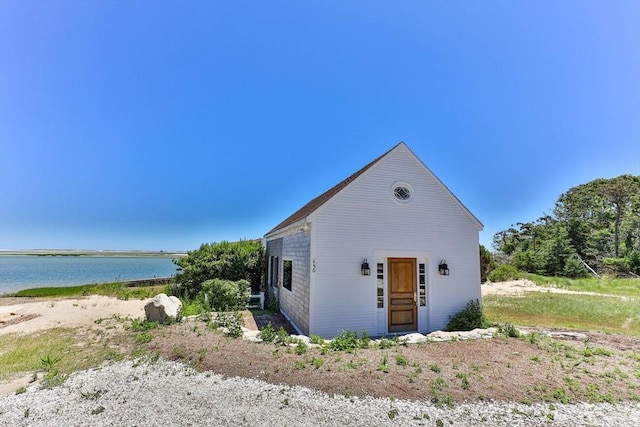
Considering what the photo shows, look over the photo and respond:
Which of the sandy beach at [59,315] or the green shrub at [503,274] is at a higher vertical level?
the green shrub at [503,274]

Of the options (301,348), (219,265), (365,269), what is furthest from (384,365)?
(219,265)

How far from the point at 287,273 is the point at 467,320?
20.1ft

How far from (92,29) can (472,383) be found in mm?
14513

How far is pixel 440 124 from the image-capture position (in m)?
14.6

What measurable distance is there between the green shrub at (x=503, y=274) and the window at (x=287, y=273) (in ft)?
75.8

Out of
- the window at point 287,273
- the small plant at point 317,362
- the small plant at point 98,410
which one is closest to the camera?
the small plant at point 98,410

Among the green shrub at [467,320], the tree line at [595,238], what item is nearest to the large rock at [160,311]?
the green shrub at [467,320]

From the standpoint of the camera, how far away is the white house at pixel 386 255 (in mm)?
8133

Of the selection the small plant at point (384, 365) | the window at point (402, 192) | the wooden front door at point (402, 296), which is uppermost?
the window at point (402, 192)

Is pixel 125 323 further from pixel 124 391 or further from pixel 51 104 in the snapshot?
pixel 51 104

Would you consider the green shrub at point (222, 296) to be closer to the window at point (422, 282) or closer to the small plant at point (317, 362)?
the small plant at point (317, 362)

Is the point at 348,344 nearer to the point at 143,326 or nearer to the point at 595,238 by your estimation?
the point at 143,326

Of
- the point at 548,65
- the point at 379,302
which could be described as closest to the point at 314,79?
the point at 548,65

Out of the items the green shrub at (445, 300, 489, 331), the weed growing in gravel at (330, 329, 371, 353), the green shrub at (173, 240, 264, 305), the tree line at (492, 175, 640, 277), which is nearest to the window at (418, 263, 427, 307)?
the green shrub at (445, 300, 489, 331)
